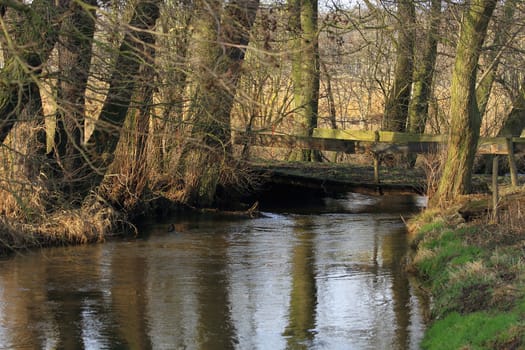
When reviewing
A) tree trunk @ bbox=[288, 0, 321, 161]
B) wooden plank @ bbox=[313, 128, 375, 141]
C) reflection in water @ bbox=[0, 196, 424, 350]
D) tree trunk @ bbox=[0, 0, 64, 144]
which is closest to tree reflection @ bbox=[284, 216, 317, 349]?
reflection in water @ bbox=[0, 196, 424, 350]

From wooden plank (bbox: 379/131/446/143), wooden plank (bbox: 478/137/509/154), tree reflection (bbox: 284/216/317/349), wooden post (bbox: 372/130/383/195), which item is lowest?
tree reflection (bbox: 284/216/317/349)

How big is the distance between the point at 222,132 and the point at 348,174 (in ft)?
19.3

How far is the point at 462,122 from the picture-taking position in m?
18.9

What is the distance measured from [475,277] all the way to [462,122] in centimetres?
787

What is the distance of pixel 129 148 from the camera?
66.5ft

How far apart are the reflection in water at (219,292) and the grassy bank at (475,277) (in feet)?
1.35

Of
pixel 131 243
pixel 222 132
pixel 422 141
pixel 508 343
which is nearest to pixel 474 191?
pixel 422 141

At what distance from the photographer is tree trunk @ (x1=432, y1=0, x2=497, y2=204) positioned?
1848 cm

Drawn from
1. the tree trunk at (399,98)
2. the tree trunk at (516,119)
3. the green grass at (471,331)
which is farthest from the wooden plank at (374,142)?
the green grass at (471,331)

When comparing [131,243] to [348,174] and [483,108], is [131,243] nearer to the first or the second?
[348,174]

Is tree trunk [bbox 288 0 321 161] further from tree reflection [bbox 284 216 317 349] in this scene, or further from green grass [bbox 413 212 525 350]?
green grass [bbox 413 212 525 350]

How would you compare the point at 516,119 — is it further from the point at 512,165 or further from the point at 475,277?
the point at 475,277

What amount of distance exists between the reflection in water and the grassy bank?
1.35 ft

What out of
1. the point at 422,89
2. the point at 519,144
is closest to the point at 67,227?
the point at 519,144
